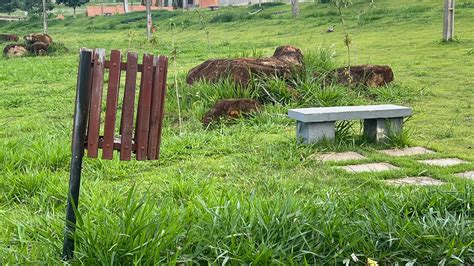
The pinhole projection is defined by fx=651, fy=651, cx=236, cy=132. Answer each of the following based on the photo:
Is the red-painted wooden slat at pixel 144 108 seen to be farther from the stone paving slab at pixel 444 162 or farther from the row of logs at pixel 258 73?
the row of logs at pixel 258 73

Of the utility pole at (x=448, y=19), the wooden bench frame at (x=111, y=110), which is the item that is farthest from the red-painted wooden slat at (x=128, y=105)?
A: the utility pole at (x=448, y=19)

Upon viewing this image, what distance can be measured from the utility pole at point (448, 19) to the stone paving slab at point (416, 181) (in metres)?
10.4

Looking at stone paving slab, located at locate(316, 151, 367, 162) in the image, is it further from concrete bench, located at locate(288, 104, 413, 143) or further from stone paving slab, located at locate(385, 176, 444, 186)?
stone paving slab, located at locate(385, 176, 444, 186)

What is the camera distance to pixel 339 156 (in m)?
5.65

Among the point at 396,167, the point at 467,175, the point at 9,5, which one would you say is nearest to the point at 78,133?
the point at 396,167

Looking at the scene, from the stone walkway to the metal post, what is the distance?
2.43 meters

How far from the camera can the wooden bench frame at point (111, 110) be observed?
3023 millimetres

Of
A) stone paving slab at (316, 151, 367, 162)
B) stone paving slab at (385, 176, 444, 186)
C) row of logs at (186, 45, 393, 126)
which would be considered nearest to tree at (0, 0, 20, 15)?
row of logs at (186, 45, 393, 126)

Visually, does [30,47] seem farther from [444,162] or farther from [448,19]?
[444,162]

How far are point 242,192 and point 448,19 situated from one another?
1165 cm

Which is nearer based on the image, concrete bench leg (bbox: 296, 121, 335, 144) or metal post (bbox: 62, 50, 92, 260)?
metal post (bbox: 62, 50, 92, 260)

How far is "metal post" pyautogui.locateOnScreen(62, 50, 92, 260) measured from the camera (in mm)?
2998

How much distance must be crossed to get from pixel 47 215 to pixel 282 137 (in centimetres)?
315

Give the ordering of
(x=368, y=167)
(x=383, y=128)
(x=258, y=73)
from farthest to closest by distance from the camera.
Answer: (x=258, y=73) → (x=383, y=128) → (x=368, y=167)
